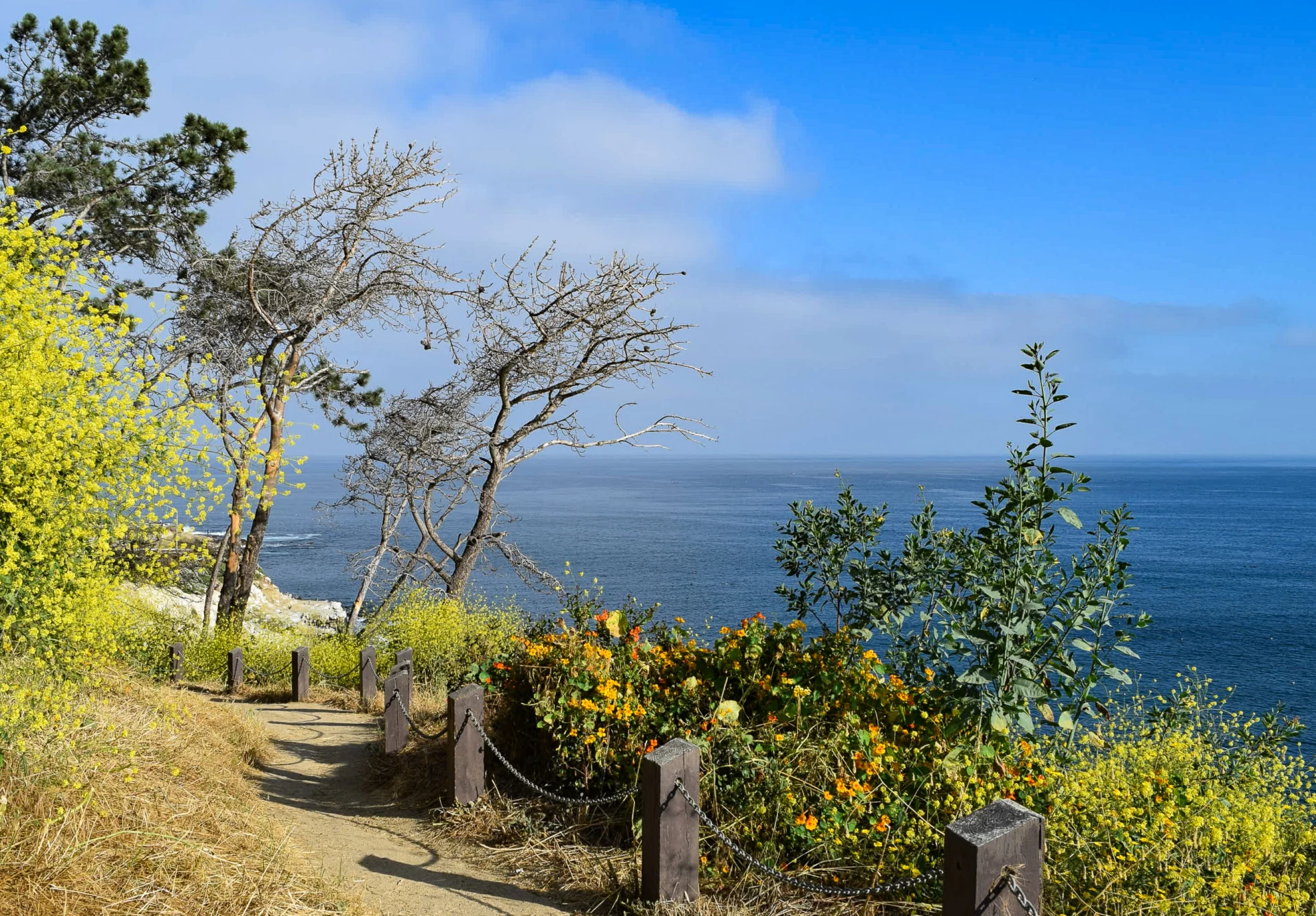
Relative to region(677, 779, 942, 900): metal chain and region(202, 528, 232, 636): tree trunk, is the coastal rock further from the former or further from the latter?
region(677, 779, 942, 900): metal chain

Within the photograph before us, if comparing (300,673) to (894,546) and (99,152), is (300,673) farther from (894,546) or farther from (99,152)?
(894,546)

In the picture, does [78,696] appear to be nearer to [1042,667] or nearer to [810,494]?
[1042,667]

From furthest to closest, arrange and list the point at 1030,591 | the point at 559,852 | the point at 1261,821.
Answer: the point at 559,852, the point at 1261,821, the point at 1030,591

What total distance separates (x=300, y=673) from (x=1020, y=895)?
8596mm

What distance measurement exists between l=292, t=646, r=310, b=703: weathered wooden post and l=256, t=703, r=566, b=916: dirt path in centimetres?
144

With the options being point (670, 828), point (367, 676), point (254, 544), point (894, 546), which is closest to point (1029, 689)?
point (670, 828)

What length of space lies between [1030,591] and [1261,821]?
1980 mm

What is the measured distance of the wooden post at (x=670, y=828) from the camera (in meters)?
4.28

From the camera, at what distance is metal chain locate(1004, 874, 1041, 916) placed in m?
3.03

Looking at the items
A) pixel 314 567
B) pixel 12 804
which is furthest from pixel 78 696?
pixel 314 567

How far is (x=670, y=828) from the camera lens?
4285 mm

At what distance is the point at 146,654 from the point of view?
34.7 ft

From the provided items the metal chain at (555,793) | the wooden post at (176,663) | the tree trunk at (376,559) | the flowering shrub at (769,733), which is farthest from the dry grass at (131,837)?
the tree trunk at (376,559)

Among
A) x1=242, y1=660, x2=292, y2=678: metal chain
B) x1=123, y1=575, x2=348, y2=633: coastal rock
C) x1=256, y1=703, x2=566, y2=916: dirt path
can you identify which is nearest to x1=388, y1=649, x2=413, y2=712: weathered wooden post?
x1=256, y1=703, x2=566, y2=916: dirt path
